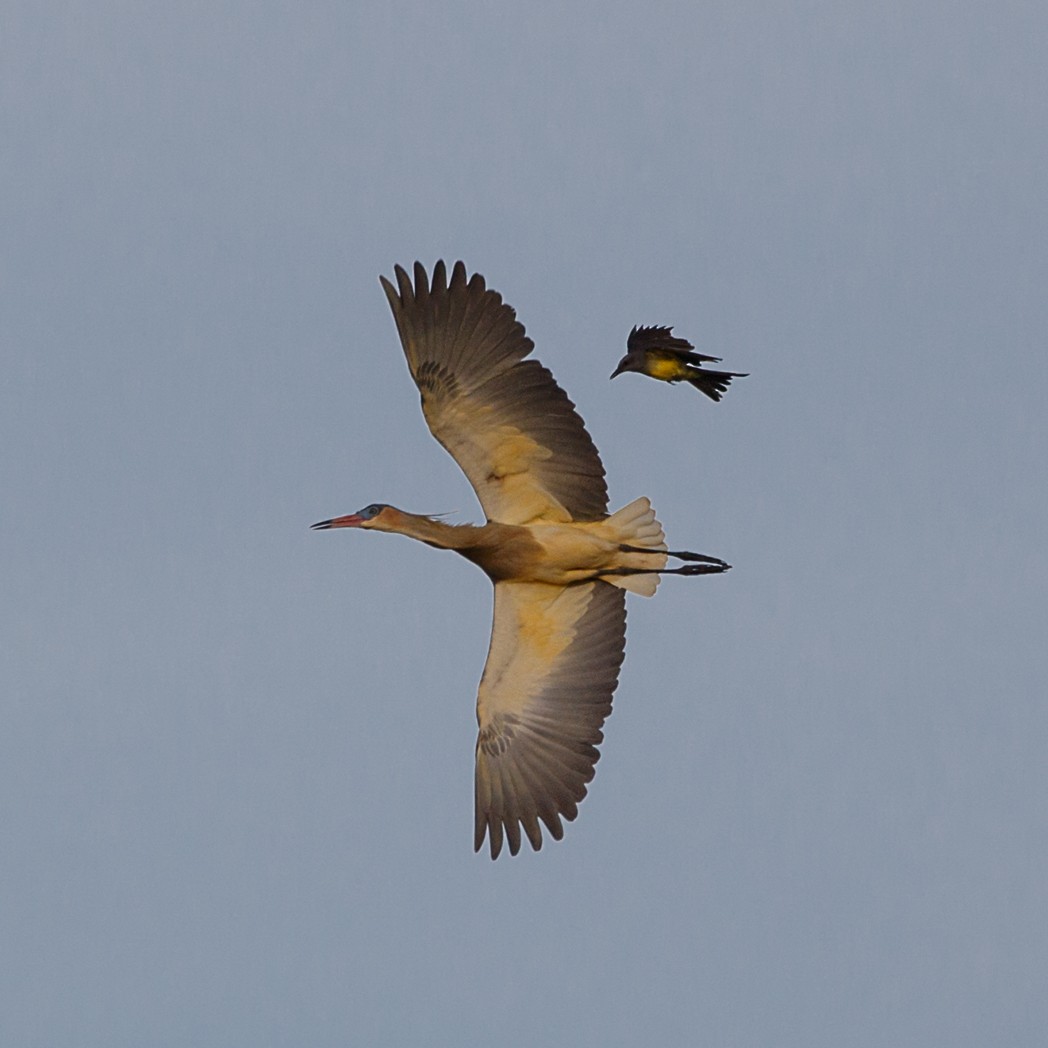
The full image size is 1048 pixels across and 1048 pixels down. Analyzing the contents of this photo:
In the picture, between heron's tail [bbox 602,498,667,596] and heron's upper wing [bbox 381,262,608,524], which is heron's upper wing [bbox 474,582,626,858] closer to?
heron's tail [bbox 602,498,667,596]

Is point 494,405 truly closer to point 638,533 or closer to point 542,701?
point 638,533

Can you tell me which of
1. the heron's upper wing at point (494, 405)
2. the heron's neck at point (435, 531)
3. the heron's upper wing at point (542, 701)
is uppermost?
the heron's upper wing at point (494, 405)

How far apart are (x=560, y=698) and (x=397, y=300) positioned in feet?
8.60

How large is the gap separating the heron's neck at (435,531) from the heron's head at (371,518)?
0.04m

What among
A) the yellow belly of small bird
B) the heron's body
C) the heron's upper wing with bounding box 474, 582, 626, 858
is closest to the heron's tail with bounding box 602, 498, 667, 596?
the heron's body

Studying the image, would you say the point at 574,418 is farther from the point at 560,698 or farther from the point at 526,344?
the point at 560,698

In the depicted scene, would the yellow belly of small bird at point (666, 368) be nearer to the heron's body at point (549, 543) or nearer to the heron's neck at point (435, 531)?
the heron's body at point (549, 543)

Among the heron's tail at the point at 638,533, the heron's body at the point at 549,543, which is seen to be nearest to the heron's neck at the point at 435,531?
the heron's body at the point at 549,543

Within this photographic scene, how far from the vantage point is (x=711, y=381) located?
17359mm

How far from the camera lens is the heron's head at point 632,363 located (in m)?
17.3

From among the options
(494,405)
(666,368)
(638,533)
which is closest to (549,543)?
(638,533)

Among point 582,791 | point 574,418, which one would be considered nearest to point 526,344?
point 574,418

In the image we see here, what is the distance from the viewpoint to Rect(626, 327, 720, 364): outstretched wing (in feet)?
56.4

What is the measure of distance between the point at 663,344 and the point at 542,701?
2.38 meters
